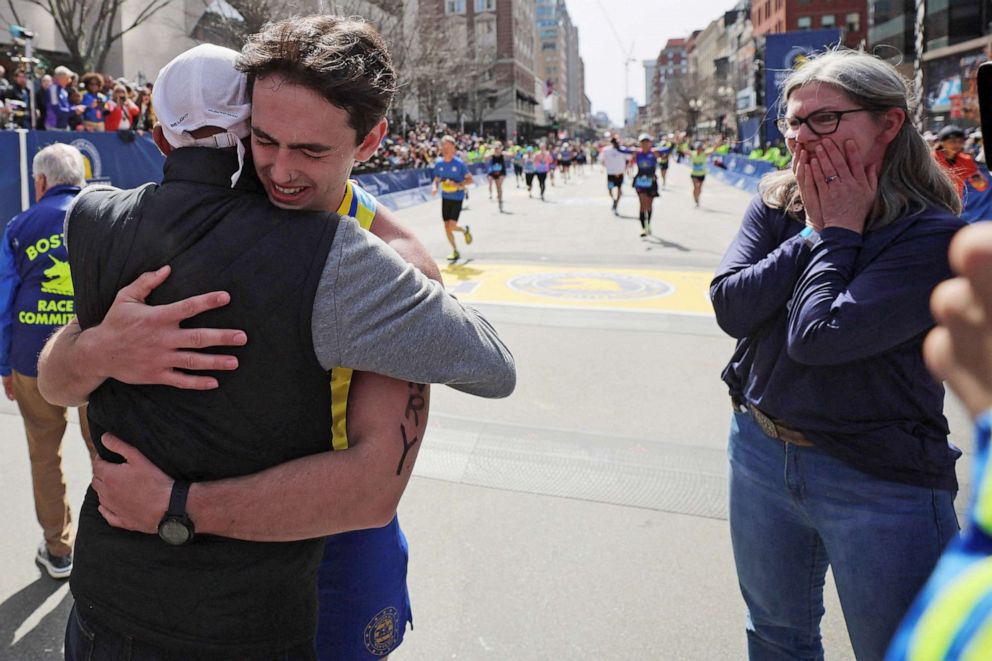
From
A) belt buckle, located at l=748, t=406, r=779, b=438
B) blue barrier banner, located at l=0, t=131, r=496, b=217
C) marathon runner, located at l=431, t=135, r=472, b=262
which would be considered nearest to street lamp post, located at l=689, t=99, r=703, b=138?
marathon runner, located at l=431, t=135, r=472, b=262

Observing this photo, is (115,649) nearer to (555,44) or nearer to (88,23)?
(88,23)

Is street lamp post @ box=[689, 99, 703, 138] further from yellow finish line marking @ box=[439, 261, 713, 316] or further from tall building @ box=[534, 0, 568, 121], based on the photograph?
yellow finish line marking @ box=[439, 261, 713, 316]

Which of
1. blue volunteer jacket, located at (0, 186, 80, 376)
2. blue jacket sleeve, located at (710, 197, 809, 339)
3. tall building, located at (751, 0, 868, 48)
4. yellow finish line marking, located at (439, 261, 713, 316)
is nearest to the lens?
blue jacket sleeve, located at (710, 197, 809, 339)

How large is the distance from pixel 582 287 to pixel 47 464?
7.39 meters

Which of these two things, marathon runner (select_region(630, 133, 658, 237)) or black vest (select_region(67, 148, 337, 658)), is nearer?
black vest (select_region(67, 148, 337, 658))

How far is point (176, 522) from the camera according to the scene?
4.27ft

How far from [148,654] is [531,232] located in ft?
49.6

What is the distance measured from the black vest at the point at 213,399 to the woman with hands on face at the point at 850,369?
124 cm

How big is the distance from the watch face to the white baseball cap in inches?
25.1

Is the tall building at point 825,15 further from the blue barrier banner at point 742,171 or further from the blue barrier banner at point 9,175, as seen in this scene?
the blue barrier banner at point 9,175

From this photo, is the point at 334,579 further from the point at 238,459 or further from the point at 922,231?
the point at 922,231

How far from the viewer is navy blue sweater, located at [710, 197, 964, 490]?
5.77 feet

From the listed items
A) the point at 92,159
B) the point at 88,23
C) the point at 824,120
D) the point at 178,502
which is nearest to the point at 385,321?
the point at 178,502

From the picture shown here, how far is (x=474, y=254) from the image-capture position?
518 inches
